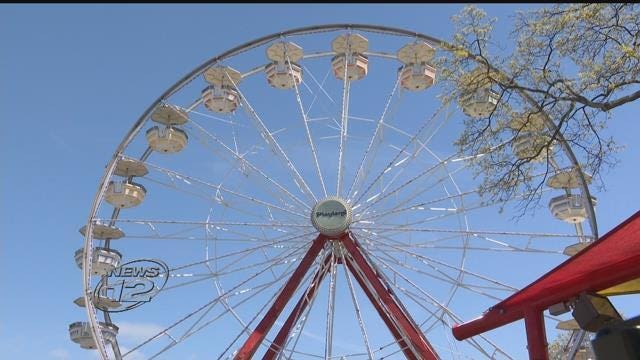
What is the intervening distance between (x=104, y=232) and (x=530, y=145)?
11962mm

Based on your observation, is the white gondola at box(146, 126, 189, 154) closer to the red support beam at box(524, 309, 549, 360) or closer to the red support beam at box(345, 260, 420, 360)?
the red support beam at box(345, 260, 420, 360)

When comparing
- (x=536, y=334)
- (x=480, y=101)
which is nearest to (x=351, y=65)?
(x=480, y=101)

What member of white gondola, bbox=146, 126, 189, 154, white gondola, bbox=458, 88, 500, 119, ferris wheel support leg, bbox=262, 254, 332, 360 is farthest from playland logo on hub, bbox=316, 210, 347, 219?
white gondola, bbox=146, 126, 189, 154

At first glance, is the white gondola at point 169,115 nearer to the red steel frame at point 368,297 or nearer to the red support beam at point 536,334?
the red steel frame at point 368,297

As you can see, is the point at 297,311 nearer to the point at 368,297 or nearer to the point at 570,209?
the point at 368,297

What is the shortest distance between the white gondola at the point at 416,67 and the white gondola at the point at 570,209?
4.76m

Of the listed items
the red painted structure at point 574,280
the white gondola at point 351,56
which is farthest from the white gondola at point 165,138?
the red painted structure at point 574,280

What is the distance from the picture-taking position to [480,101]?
38.4 feet

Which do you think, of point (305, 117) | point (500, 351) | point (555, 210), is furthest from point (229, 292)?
point (555, 210)

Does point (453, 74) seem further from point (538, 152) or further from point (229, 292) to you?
point (229, 292)

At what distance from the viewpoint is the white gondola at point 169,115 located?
17.5 m

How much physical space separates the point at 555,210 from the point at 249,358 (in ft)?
29.1

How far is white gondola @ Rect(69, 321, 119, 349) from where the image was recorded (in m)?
15.8

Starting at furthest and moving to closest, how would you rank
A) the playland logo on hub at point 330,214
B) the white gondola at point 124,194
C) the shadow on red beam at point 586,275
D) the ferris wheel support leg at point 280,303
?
the white gondola at point 124,194 < the playland logo on hub at point 330,214 < the ferris wheel support leg at point 280,303 < the shadow on red beam at point 586,275
